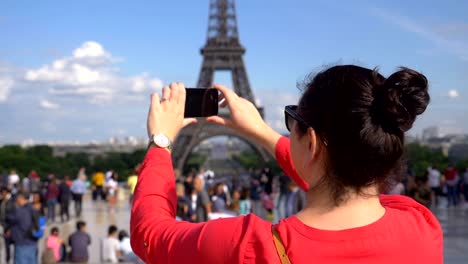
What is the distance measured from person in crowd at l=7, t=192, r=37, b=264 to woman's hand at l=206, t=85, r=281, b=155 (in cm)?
831

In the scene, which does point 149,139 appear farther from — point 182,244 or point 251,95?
point 251,95

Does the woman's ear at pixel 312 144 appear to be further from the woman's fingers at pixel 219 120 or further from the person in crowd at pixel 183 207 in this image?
the person in crowd at pixel 183 207

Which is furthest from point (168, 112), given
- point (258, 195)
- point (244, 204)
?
point (258, 195)

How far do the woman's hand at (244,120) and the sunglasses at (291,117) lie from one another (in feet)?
0.79

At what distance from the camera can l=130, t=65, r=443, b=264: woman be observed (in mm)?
1400

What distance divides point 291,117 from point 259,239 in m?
0.33

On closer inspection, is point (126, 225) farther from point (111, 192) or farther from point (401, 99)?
point (401, 99)

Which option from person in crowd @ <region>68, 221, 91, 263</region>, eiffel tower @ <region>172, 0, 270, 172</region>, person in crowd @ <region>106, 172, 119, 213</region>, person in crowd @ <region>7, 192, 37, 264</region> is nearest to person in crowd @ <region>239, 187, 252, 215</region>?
person in crowd @ <region>68, 221, 91, 263</region>

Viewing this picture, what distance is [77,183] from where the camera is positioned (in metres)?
19.5

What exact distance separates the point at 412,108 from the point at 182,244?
567 mm

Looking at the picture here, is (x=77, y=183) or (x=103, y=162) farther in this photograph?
(x=103, y=162)

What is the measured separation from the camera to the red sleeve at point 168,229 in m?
1.39

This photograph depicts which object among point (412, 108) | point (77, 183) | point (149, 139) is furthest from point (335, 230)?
point (77, 183)

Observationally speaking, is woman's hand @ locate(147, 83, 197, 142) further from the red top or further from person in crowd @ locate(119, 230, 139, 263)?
person in crowd @ locate(119, 230, 139, 263)
